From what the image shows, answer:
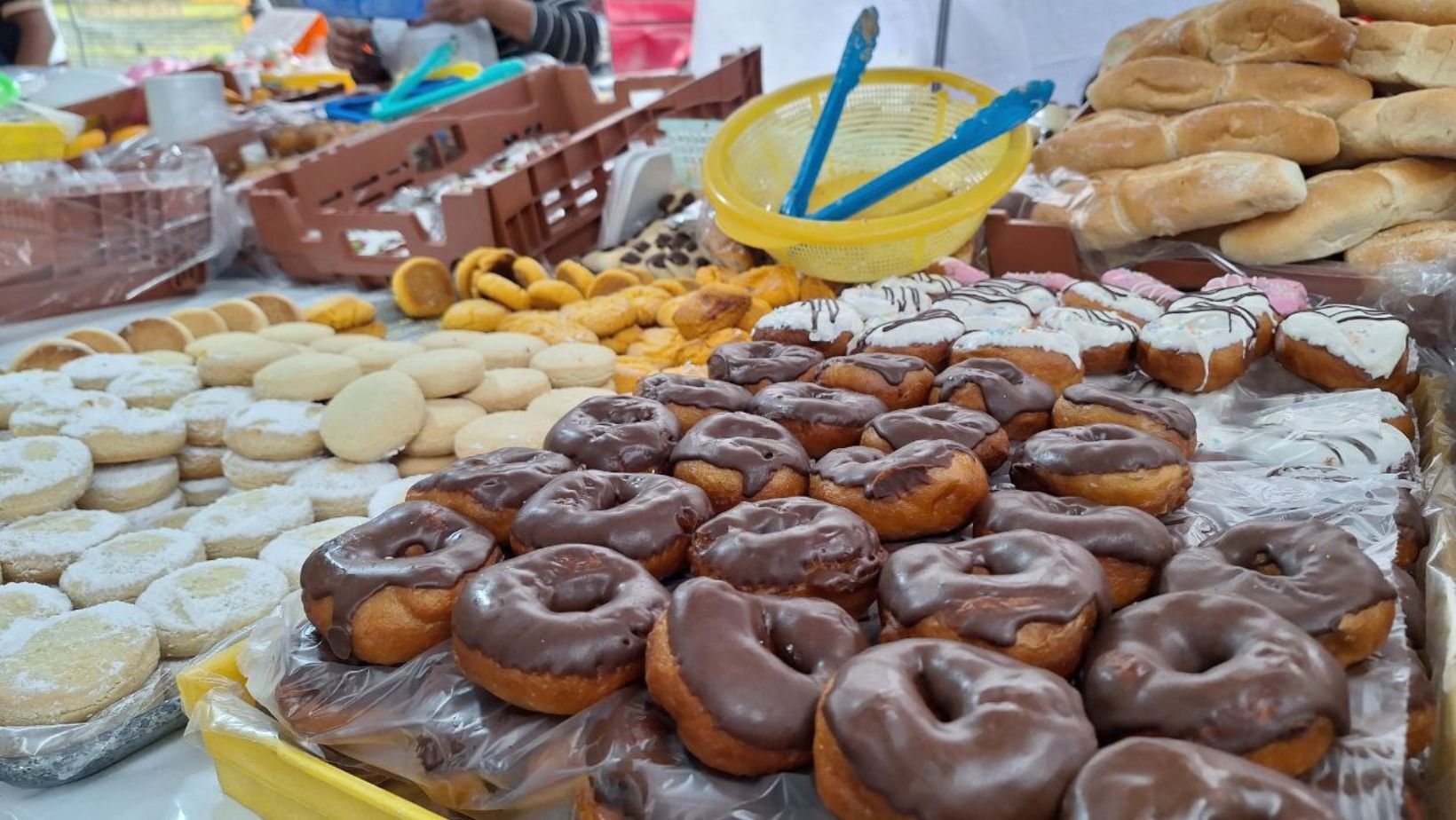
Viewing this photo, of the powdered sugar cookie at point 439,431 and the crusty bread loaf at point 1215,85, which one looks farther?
the crusty bread loaf at point 1215,85

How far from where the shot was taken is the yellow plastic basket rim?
2965mm

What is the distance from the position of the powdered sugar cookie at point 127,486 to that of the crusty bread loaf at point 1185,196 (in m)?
2.95

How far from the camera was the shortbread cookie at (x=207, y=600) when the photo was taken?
1810mm

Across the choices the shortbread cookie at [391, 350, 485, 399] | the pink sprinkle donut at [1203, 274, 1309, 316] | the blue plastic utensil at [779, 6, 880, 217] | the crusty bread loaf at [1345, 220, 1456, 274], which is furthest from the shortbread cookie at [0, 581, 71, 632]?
the crusty bread loaf at [1345, 220, 1456, 274]

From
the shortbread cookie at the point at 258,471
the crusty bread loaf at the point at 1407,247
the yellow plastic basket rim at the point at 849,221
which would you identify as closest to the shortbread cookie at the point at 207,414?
the shortbread cookie at the point at 258,471

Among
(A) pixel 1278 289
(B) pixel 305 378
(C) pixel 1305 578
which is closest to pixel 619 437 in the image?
(C) pixel 1305 578

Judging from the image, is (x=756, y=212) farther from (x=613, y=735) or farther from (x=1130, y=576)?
(x=613, y=735)

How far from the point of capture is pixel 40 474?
229 centimetres

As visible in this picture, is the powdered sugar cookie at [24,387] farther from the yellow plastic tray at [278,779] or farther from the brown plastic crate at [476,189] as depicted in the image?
the yellow plastic tray at [278,779]

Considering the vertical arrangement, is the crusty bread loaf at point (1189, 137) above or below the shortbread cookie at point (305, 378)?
above

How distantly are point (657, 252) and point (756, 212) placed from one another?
3.30ft

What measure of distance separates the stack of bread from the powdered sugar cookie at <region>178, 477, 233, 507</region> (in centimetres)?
285

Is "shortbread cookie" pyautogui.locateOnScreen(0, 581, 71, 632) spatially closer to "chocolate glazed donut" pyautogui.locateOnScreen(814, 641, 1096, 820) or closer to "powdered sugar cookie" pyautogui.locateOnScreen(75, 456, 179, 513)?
"powdered sugar cookie" pyautogui.locateOnScreen(75, 456, 179, 513)

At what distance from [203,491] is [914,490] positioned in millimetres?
2168
